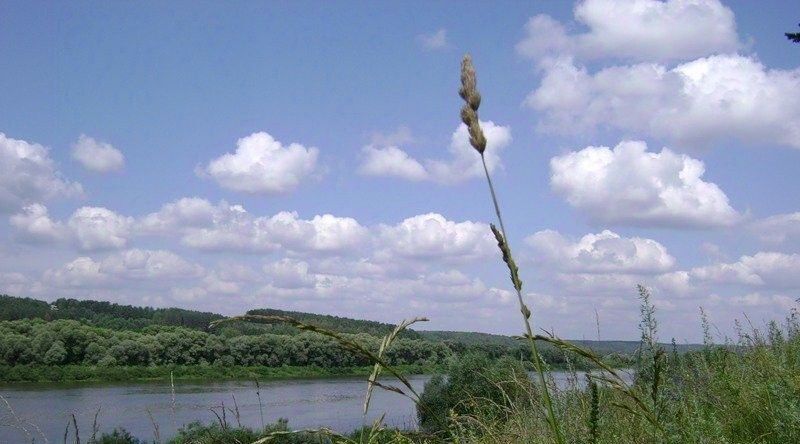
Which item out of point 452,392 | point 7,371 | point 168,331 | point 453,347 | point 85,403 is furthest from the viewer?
point 168,331

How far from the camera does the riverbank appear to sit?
212 ft

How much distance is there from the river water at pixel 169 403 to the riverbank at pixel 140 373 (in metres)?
1.50

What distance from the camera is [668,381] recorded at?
3.54 metres

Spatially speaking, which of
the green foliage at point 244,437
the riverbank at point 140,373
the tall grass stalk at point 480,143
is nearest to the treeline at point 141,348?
the riverbank at point 140,373

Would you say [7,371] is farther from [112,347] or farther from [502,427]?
[502,427]

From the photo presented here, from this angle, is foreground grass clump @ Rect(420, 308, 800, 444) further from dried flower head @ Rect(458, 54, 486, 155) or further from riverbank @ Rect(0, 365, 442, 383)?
riverbank @ Rect(0, 365, 442, 383)

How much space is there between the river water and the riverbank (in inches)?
59.0

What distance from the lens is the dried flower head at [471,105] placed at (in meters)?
1.13

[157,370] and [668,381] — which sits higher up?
[668,381]

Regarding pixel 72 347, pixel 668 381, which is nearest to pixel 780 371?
pixel 668 381

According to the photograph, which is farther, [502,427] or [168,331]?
[168,331]

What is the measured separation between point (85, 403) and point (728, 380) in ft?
173

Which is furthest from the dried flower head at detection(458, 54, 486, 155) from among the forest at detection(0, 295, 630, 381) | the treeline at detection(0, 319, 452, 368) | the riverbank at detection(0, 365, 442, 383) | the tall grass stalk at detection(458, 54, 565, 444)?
the treeline at detection(0, 319, 452, 368)

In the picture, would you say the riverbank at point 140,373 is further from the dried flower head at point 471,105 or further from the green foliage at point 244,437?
the dried flower head at point 471,105
